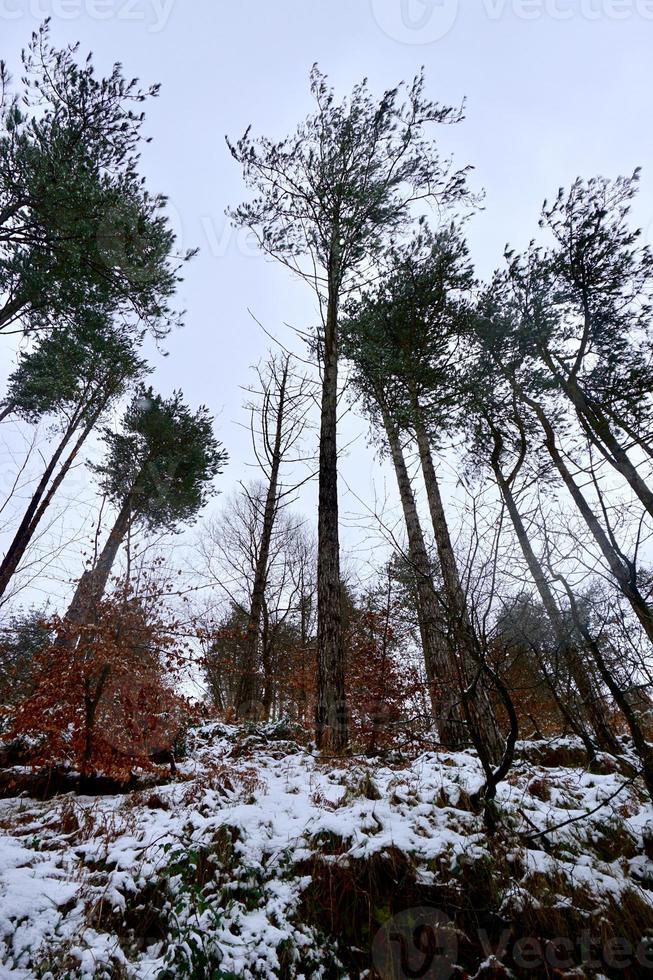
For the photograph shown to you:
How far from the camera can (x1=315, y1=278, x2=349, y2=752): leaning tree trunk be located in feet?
16.6

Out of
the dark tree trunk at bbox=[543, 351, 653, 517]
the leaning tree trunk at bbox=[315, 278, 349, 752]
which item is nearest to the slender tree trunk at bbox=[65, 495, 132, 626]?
the leaning tree trunk at bbox=[315, 278, 349, 752]

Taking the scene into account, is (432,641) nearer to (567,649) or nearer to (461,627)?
(567,649)

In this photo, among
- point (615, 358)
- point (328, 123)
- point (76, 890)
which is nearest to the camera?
point (76, 890)

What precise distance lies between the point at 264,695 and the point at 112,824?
8250 mm

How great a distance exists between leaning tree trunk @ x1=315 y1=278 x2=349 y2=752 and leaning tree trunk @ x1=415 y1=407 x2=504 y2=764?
1.51m

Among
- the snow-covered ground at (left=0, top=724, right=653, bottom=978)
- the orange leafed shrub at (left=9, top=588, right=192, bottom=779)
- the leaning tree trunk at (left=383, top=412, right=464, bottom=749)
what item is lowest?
the snow-covered ground at (left=0, top=724, right=653, bottom=978)

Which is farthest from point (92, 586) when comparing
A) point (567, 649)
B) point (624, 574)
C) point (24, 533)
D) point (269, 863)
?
point (624, 574)

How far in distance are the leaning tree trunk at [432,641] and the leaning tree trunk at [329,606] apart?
1.07m

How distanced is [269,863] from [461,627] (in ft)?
6.56

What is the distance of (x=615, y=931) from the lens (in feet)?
7.41

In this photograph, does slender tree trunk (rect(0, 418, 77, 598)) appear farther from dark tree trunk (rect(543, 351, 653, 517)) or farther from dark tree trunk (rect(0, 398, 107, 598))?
dark tree trunk (rect(543, 351, 653, 517))

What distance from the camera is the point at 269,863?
2.72m

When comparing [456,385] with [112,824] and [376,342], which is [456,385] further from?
[112,824]

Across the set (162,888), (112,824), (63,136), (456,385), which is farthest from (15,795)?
(63,136)
